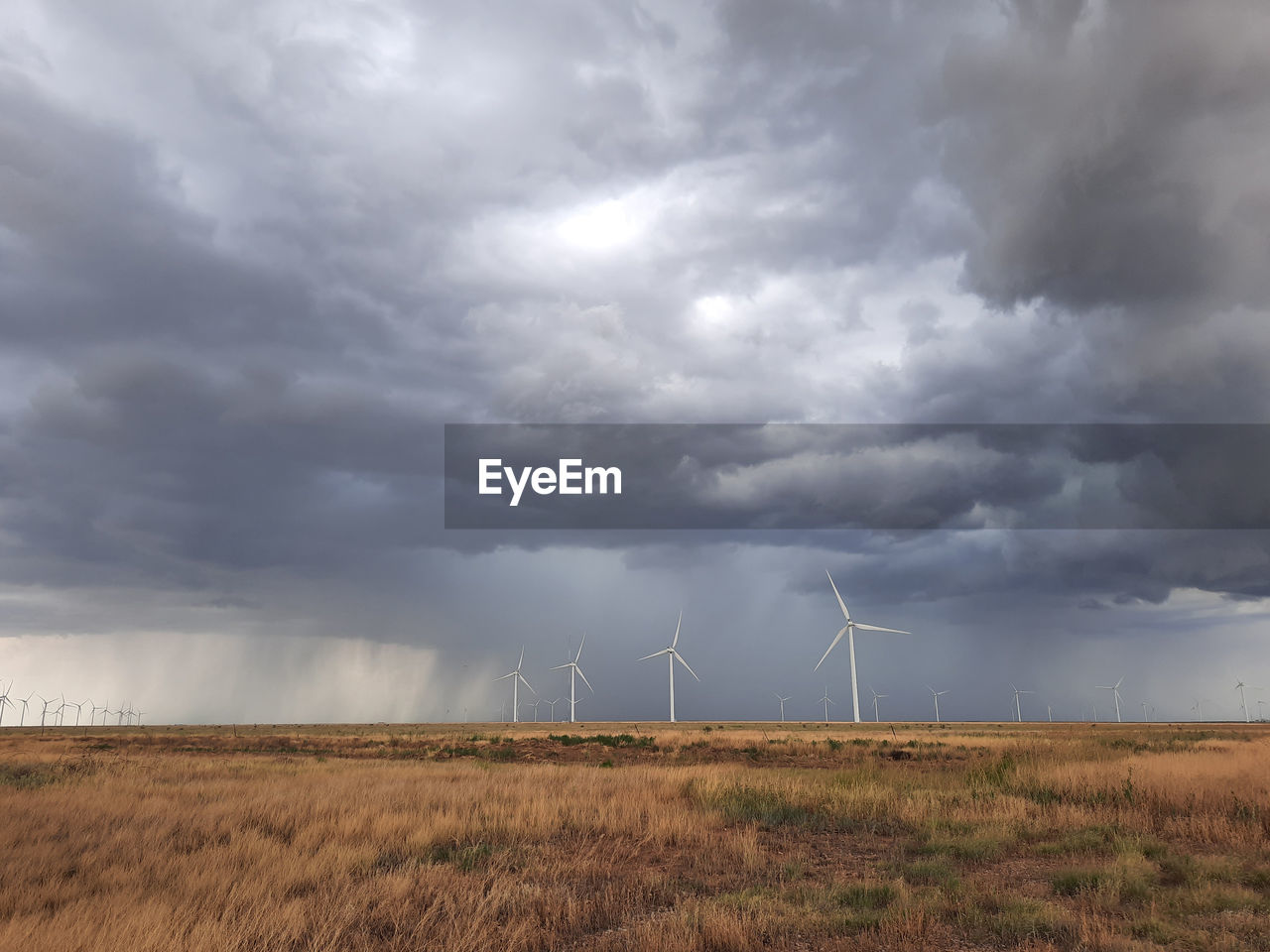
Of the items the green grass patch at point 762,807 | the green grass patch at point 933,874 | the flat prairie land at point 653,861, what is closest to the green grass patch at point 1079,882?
the flat prairie land at point 653,861

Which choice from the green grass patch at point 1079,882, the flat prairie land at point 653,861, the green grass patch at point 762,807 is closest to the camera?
the flat prairie land at point 653,861

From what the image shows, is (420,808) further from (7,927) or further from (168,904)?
(7,927)

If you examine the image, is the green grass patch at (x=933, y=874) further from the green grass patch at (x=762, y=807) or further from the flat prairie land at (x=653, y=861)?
the green grass patch at (x=762, y=807)

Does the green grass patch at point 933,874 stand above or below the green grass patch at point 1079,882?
below

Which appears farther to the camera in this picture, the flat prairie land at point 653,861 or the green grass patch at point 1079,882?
the green grass patch at point 1079,882

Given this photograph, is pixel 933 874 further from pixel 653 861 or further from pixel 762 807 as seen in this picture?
pixel 762 807

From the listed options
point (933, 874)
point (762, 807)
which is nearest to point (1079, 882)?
point (933, 874)

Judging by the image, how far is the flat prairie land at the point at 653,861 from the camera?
28.3 feet

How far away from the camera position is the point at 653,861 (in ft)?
43.3

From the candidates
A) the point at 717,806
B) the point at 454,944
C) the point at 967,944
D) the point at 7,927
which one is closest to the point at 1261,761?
the point at 717,806

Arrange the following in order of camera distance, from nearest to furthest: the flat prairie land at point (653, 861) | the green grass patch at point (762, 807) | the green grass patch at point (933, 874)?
1. the flat prairie land at point (653, 861)
2. the green grass patch at point (933, 874)
3. the green grass patch at point (762, 807)

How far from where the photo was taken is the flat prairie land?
339 inches

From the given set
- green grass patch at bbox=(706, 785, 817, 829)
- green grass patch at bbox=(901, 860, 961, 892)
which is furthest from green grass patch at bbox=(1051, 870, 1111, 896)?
green grass patch at bbox=(706, 785, 817, 829)

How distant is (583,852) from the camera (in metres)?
13.2
